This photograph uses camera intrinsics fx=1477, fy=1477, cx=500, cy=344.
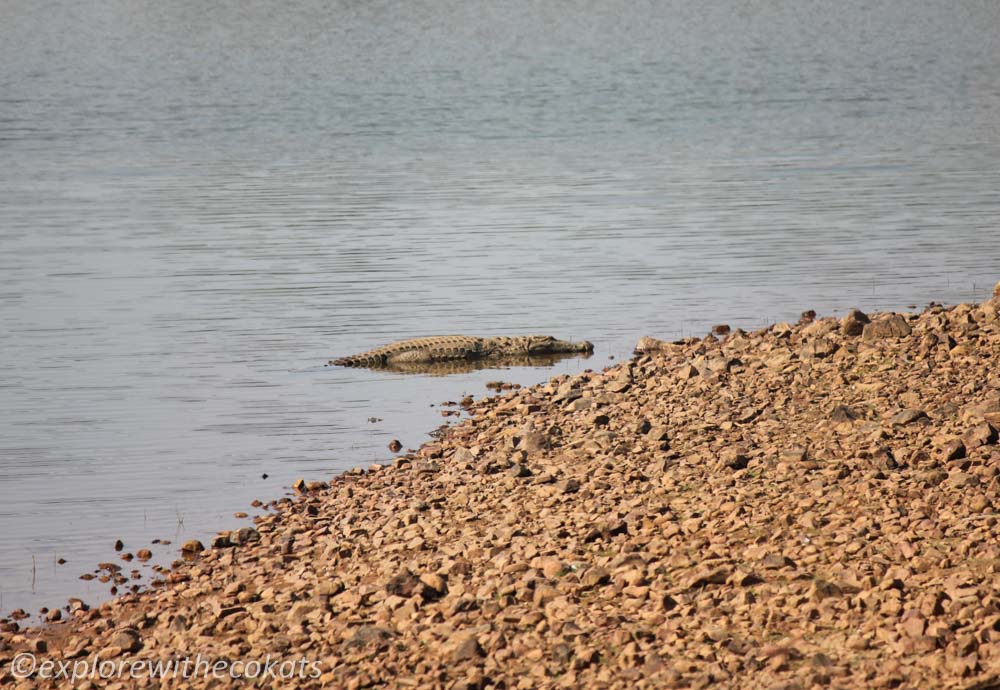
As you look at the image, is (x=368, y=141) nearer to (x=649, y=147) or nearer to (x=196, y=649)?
(x=649, y=147)

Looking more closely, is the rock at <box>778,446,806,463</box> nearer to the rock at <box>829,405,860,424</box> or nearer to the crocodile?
the rock at <box>829,405,860,424</box>

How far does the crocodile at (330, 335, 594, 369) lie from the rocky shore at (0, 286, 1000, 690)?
14.0 ft

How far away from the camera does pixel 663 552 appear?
9.11 metres

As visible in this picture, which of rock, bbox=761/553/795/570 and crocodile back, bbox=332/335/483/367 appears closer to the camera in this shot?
rock, bbox=761/553/795/570

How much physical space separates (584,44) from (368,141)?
3093 centimetres

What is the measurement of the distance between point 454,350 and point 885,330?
5.87 meters

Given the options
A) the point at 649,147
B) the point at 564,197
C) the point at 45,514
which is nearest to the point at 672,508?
the point at 45,514

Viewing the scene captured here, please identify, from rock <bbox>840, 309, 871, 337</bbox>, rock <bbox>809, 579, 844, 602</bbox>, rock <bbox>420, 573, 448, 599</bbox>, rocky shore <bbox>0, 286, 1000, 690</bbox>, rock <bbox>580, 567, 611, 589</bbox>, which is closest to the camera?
rocky shore <bbox>0, 286, 1000, 690</bbox>

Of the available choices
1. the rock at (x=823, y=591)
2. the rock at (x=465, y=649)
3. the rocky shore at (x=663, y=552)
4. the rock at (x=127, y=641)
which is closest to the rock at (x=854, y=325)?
the rocky shore at (x=663, y=552)

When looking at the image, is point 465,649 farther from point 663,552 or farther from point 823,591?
point 823,591

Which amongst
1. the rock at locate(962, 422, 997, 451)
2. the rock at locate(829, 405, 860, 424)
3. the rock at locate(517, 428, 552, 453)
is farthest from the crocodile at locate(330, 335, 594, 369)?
the rock at locate(962, 422, 997, 451)

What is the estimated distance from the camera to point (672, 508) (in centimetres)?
984

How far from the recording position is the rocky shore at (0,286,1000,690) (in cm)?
791

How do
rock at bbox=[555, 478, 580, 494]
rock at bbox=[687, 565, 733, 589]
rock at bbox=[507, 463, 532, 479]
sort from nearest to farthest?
rock at bbox=[687, 565, 733, 589] → rock at bbox=[555, 478, 580, 494] → rock at bbox=[507, 463, 532, 479]
